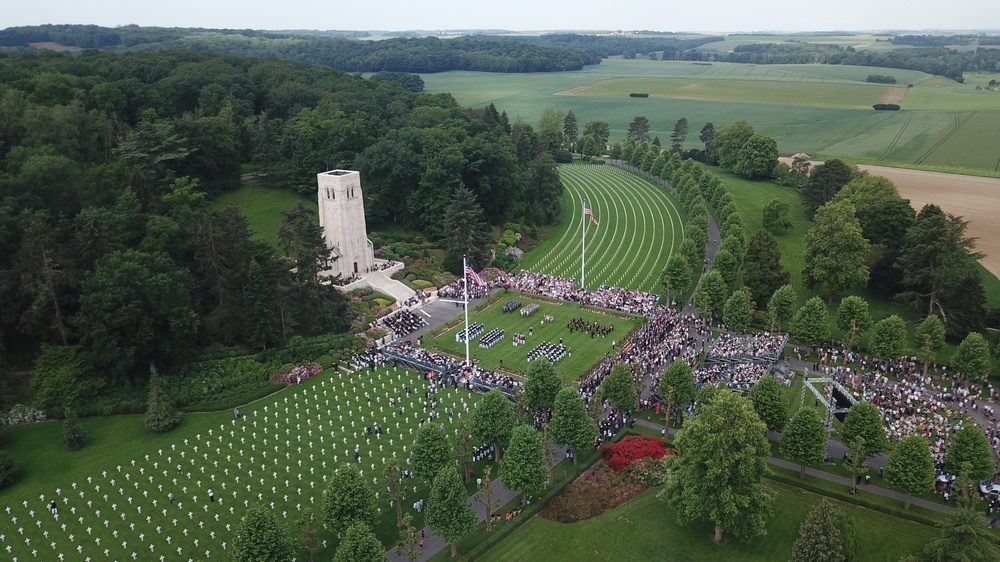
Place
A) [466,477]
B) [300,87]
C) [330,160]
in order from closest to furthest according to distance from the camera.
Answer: [466,477] → [330,160] → [300,87]

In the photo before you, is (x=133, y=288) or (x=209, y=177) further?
(x=209, y=177)

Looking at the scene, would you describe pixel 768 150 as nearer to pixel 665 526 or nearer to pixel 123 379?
pixel 665 526

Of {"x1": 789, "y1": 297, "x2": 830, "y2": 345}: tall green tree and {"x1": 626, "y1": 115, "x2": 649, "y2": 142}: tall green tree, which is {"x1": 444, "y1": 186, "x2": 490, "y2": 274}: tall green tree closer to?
{"x1": 789, "y1": 297, "x2": 830, "y2": 345}: tall green tree

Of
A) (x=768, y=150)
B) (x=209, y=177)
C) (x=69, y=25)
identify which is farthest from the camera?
(x=69, y=25)

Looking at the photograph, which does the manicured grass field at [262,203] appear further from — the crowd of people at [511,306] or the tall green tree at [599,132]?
the tall green tree at [599,132]

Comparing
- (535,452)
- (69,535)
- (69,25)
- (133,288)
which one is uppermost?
(69,25)

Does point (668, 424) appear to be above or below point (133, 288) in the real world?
below

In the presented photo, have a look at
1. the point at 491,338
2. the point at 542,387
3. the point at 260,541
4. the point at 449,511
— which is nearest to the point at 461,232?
the point at 491,338

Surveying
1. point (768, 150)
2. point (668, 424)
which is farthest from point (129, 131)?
point (768, 150)
